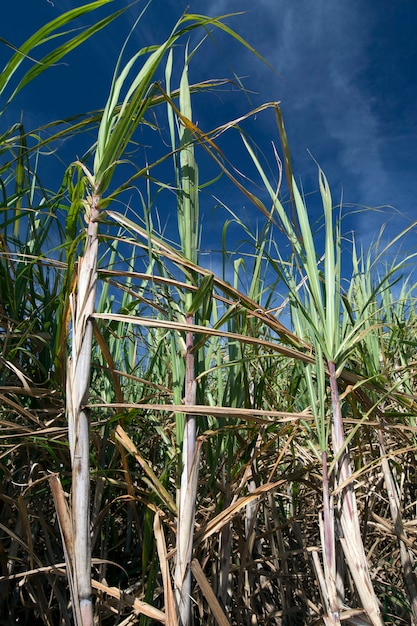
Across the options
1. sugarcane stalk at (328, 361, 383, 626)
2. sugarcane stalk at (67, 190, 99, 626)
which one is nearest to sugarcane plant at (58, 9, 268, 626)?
sugarcane stalk at (67, 190, 99, 626)

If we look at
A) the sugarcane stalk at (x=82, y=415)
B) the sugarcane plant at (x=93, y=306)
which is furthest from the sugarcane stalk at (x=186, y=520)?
the sugarcane stalk at (x=82, y=415)

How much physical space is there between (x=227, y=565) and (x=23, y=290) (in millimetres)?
721

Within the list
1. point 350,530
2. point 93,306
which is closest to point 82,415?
point 93,306

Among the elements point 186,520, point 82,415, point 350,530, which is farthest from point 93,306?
point 350,530

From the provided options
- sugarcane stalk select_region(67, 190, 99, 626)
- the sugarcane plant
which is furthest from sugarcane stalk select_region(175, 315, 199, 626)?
sugarcane stalk select_region(67, 190, 99, 626)

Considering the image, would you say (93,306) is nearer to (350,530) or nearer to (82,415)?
(82,415)

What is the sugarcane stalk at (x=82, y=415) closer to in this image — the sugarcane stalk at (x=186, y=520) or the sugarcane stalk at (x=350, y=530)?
the sugarcane stalk at (x=186, y=520)

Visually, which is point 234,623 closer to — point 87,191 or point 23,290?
point 23,290

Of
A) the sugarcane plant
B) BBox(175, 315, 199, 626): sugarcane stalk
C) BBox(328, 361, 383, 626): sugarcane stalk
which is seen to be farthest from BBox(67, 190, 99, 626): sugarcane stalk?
BBox(328, 361, 383, 626): sugarcane stalk

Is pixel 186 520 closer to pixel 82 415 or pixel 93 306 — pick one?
pixel 82 415

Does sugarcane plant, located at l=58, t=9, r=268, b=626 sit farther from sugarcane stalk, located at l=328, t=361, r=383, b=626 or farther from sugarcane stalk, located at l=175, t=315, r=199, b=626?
sugarcane stalk, located at l=328, t=361, r=383, b=626

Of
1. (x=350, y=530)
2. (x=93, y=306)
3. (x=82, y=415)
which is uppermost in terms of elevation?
(x=93, y=306)

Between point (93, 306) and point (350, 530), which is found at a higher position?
point (93, 306)

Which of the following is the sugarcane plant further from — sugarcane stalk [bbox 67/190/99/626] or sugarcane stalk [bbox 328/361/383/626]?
sugarcane stalk [bbox 328/361/383/626]
